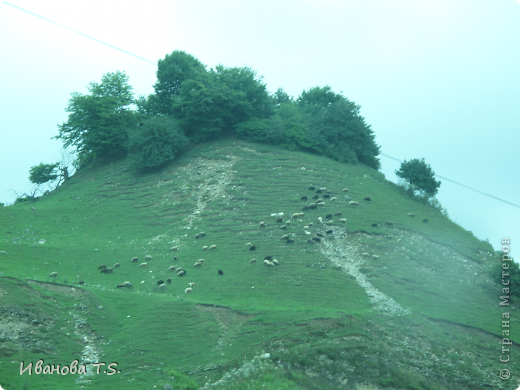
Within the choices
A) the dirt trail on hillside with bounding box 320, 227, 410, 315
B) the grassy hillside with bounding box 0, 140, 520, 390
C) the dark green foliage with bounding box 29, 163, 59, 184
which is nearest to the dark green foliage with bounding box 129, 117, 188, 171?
the grassy hillside with bounding box 0, 140, 520, 390

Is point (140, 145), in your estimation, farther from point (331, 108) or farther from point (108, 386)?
point (108, 386)

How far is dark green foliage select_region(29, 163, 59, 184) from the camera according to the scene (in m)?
53.8

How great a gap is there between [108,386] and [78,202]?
28222mm

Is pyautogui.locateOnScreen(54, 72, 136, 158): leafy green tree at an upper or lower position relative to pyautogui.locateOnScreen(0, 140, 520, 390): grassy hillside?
upper

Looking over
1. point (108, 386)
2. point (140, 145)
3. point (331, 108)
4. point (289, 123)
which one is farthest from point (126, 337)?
point (331, 108)

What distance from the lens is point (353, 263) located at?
28375 mm

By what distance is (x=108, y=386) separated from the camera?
17.1m

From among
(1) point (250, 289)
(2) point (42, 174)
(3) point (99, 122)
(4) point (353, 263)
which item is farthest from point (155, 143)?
(4) point (353, 263)

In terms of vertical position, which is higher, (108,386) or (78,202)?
(78,202)

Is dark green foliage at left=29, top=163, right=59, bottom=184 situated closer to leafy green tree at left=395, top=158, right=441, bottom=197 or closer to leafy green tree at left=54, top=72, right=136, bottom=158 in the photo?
leafy green tree at left=54, top=72, right=136, bottom=158

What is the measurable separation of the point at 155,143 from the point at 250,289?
24353mm

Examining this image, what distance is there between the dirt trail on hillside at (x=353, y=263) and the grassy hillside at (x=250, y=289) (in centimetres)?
11

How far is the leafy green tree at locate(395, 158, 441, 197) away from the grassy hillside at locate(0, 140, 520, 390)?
1938 mm

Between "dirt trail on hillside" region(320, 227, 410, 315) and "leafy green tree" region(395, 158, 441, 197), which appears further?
"leafy green tree" region(395, 158, 441, 197)
